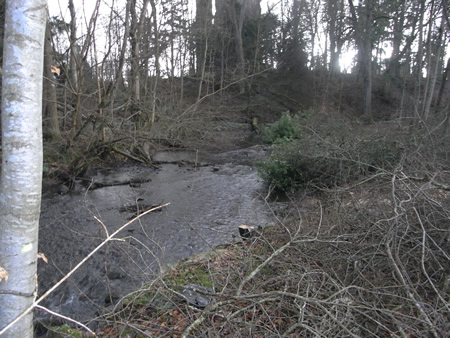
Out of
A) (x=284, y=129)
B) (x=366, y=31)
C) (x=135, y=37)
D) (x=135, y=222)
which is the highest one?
(x=366, y=31)

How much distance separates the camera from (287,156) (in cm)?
970

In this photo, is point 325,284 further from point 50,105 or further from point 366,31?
point 366,31

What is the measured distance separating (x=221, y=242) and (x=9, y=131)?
200 inches

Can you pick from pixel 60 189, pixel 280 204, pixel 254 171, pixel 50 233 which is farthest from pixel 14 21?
pixel 254 171

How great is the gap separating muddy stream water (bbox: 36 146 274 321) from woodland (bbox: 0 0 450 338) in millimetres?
557

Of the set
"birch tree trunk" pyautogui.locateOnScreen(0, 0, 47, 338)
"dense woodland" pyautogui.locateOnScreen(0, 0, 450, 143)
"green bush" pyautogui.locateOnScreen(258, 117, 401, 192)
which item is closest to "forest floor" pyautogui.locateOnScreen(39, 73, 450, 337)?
"birch tree trunk" pyautogui.locateOnScreen(0, 0, 47, 338)

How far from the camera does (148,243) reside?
21.3ft

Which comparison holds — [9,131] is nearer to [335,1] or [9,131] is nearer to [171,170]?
[171,170]

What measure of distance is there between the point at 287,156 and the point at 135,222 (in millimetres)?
4608

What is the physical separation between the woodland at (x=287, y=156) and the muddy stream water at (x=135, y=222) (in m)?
0.56

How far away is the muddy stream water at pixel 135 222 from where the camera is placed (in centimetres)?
479

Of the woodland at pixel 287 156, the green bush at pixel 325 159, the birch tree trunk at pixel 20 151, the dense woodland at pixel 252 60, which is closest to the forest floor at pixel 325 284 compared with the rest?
the woodland at pixel 287 156

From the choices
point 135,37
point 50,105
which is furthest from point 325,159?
point 50,105

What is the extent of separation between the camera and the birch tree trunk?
1.85m
